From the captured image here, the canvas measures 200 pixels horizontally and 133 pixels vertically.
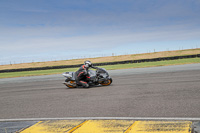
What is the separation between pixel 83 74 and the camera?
1130cm

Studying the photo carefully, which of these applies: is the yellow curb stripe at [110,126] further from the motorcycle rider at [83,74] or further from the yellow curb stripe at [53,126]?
the motorcycle rider at [83,74]

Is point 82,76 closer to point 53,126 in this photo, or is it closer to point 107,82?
point 107,82

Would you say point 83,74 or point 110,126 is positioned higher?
point 83,74

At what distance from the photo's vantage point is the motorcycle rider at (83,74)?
36.3 feet

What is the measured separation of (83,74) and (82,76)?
0.62 ft

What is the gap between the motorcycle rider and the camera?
11070mm

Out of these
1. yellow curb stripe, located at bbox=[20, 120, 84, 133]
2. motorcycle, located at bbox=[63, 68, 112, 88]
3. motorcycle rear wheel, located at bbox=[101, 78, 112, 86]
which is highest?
motorcycle, located at bbox=[63, 68, 112, 88]

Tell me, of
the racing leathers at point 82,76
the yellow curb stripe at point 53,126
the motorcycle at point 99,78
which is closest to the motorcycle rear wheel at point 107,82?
the motorcycle at point 99,78

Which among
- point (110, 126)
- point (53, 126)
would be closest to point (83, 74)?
point (53, 126)

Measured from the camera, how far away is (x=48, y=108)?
6977mm

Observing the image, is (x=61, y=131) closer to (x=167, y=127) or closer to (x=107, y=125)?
(x=107, y=125)

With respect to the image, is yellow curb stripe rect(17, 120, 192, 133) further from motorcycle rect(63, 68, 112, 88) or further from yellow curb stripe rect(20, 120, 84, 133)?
motorcycle rect(63, 68, 112, 88)

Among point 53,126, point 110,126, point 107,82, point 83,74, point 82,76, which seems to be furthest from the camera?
point 107,82

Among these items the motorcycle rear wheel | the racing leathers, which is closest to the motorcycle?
the motorcycle rear wheel
